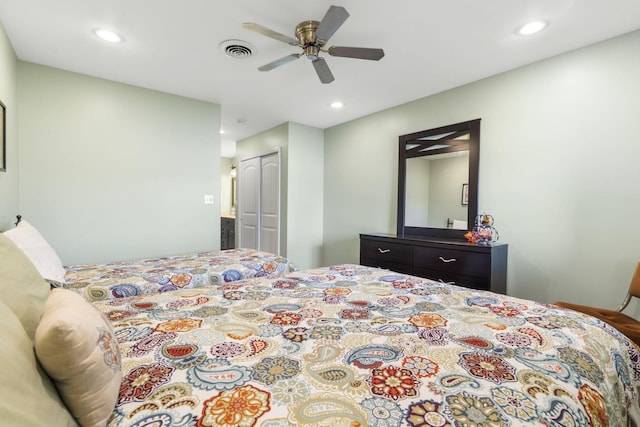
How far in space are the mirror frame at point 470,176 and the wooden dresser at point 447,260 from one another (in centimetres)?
29

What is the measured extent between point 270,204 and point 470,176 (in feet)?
9.47

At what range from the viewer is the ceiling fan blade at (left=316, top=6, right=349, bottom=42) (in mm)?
1572

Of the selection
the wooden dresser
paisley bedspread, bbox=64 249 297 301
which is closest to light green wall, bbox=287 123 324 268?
the wooden dresser

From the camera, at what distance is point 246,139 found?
5.33 meters

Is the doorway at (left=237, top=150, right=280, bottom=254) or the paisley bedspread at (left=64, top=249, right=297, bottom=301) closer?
the paisley bedspread at (left=64, top=249, right=297, bottom=301)

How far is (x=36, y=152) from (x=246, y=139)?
3.09 meters

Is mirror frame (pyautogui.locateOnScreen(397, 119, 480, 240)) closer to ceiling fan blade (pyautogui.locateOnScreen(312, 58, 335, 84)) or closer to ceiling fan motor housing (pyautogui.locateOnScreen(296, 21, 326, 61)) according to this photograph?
ceiling fan blade (pyautogui.locateOnScreen(312, 58, 335, 84))

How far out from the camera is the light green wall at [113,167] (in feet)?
8.51

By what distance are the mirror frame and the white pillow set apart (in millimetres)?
2985

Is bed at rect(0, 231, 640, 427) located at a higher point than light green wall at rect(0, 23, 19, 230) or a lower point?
lower

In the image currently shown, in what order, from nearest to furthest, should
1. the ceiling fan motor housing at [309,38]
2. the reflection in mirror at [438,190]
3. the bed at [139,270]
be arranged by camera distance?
the bed at [139,270] < the ceiling fan motor housing at [309,38] < the reflection in mirror at [438,190]

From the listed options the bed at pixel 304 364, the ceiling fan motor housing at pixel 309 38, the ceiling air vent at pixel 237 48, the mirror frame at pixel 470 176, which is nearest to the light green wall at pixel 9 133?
the ceiling air vent at pixel 237 48

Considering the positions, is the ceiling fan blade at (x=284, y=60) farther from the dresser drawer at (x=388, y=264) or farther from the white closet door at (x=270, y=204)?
the white closet door at (x=270, y=204)

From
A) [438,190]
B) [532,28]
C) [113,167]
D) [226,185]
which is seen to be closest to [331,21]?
[532,28]
